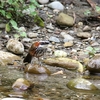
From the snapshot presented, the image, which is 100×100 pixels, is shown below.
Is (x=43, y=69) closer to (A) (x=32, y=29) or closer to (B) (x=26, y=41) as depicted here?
(B) (x=26, y=41)

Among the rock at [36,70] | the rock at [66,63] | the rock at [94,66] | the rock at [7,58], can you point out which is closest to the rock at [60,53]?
the rock at [66,63]

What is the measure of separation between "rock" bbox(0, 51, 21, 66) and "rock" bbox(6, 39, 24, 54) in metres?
0.20

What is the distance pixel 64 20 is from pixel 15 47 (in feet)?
5.64

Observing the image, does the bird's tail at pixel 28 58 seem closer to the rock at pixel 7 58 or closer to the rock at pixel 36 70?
the rock at pixel 7 58

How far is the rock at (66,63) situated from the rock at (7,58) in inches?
22.7

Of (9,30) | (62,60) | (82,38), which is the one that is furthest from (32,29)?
(62,60)

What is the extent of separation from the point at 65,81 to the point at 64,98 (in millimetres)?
950

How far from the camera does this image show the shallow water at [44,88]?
4251mm

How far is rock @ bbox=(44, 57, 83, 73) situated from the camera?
239 inches

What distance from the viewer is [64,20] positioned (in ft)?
26.1

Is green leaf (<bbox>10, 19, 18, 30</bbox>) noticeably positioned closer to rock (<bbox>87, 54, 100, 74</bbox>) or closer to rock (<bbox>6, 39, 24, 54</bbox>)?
rock (<bbox>6, 39, 24, 54</bbox>)

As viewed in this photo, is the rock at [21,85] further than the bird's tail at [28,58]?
No

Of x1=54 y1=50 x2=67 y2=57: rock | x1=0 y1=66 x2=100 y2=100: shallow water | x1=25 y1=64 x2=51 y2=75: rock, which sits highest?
x1=54 y1=50 x2=67 y2=57: rock

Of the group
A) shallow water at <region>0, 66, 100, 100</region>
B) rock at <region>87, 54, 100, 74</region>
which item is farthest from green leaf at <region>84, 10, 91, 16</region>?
shallow water at <region>0, 66, 100, 100</region>
